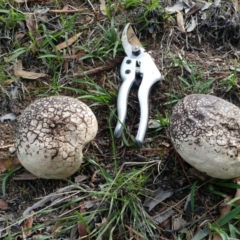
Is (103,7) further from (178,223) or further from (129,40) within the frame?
(178,223)

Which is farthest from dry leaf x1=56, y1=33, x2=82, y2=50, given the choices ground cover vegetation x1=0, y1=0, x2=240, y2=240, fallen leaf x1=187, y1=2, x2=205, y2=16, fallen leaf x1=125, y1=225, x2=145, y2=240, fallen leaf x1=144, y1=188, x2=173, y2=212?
fallen leaf x1=125, y1=225, x2=145, y2=240

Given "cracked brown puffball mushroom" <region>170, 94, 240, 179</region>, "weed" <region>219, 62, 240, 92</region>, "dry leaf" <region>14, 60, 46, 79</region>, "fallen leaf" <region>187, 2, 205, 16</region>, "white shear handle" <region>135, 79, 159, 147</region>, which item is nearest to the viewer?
"cracked brown puffball mushroom" <region>170, 94, 240, 179</region>

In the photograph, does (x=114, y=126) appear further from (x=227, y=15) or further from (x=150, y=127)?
(x=227, y=15)

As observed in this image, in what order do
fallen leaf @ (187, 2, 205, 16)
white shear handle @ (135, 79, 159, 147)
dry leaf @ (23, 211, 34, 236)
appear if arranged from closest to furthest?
1. dry leaf @ (23, 211, 34, 236)
2. white shear handle @ (135, 79, 159, 147)
3. fallen leaf @ (187, 2, 205, 16)

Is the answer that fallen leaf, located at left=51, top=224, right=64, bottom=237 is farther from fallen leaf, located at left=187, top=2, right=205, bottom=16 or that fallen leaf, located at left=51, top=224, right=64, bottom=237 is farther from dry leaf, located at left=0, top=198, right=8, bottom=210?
fallen leaf, located at left=187, top=2, right=205, bottom=16

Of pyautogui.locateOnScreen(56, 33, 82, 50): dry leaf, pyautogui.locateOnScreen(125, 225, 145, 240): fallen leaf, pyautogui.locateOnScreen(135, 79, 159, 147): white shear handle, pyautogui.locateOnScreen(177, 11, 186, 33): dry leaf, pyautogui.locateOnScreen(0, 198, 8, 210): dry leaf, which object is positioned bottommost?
pyautogui.locateOnScreen(0, 198, 8, 210): dry leaf

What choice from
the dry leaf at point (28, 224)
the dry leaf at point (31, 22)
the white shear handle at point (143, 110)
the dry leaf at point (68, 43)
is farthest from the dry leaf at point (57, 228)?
the dry leaf at point (31, 22)
